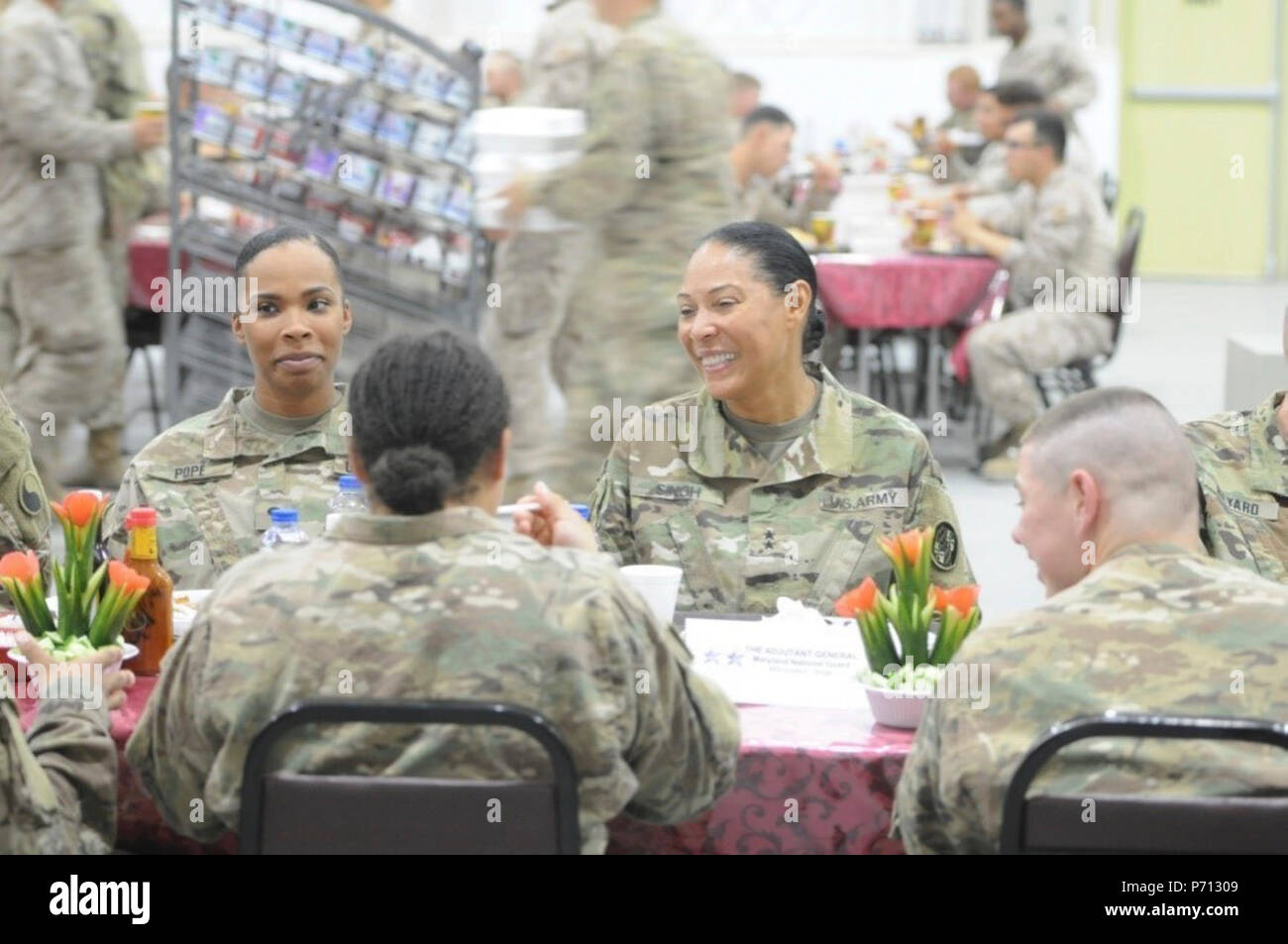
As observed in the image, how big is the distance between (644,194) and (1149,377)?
19.0 ft

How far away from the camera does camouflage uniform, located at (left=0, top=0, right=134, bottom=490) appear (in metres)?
6.29

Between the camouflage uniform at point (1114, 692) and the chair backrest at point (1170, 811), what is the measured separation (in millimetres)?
82

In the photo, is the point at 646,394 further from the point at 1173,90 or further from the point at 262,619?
the point at 1173,90

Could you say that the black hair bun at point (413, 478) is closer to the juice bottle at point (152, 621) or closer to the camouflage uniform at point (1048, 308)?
the juice bottle at point (152, 621)

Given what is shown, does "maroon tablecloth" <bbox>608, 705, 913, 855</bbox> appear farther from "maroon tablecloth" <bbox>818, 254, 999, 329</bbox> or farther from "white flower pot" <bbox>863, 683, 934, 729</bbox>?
"maroon tablecloth" <bbox>818, 254, 999, 329</bbox>

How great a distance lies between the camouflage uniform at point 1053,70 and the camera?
32.7 ft

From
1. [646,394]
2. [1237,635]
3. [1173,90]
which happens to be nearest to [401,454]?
[1237,635]

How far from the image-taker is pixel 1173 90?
13.5 m

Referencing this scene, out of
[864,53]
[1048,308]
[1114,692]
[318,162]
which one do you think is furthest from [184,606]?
[864,53]

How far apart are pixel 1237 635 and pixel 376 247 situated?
511cm

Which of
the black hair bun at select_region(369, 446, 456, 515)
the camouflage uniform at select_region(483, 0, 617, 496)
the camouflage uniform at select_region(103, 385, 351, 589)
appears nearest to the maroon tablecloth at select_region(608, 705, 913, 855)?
the black hair bun at select_region(369, 446, 456, 515)

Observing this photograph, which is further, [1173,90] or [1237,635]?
[1173,90]

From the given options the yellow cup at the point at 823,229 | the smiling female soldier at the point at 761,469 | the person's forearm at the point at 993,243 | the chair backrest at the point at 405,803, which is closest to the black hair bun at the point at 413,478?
the chair backrest at the point at 405,803

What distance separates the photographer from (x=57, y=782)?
2203 millimetres
